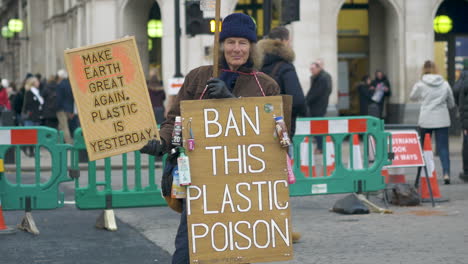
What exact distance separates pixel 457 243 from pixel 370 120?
8.89ft

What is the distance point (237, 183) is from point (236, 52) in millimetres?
772

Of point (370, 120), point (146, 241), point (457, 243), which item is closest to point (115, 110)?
point (146, 241)

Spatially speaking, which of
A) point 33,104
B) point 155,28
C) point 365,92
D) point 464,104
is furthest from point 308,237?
point 155,28

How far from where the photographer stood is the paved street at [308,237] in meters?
8.28

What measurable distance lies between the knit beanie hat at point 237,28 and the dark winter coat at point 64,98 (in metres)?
16.4

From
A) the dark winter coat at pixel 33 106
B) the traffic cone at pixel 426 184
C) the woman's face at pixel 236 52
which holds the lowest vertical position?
the traffic cone at pixel 426 184

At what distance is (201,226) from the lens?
548 centimetres

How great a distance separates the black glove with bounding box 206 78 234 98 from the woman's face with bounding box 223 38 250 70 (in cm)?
31

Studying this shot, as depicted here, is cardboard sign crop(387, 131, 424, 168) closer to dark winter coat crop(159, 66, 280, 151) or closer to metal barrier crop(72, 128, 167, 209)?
metal barrier crop(72, 128, 167, 209)

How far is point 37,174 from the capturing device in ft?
33.0

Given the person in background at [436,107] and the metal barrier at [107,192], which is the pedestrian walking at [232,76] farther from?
the person in background at [436,107]

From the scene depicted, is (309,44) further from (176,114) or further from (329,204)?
(176,114)

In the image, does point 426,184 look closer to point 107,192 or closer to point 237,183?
point 107,192

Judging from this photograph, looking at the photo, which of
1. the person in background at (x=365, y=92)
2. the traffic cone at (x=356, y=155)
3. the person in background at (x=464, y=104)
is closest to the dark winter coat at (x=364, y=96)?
the person in background at (x=365, y=92)
